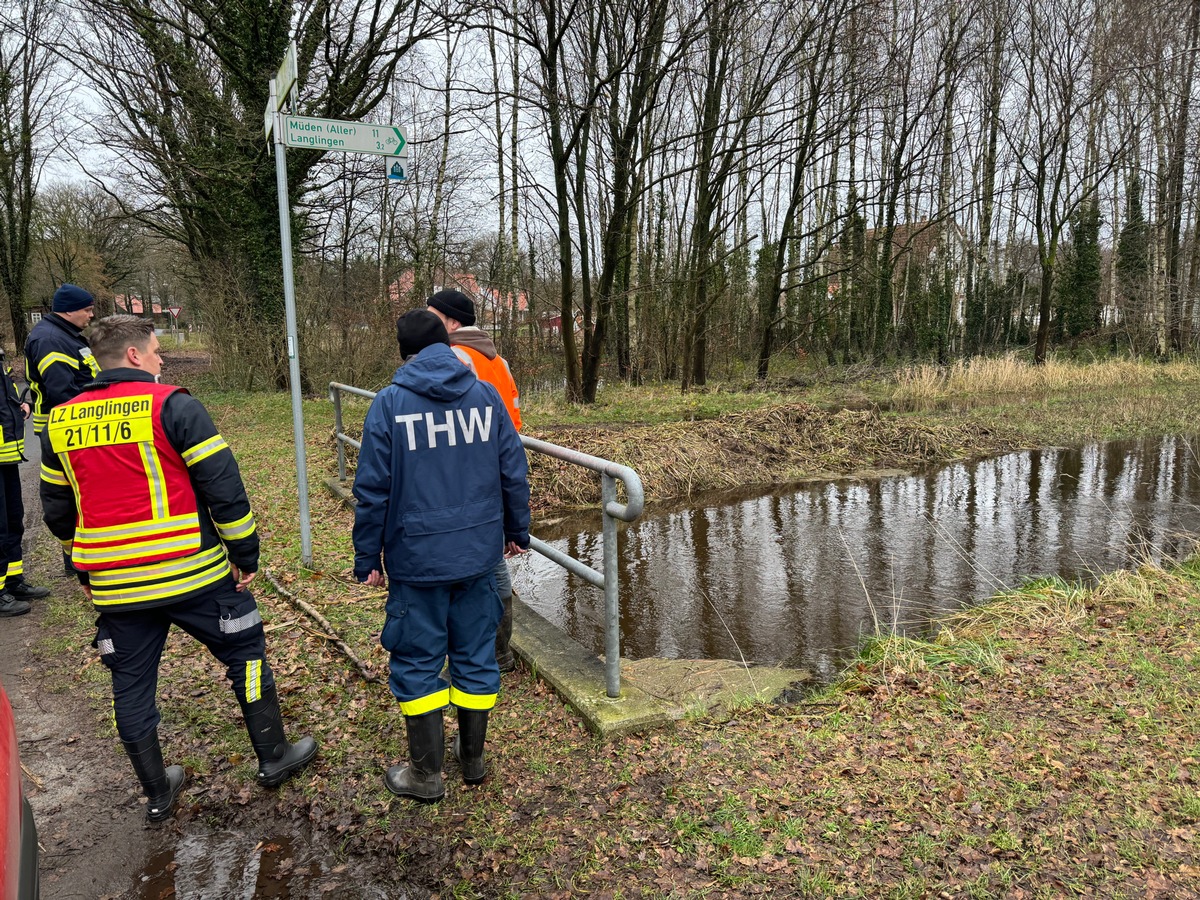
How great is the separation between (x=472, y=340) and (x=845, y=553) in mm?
4970

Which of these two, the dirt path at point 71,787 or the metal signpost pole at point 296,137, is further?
the metal signpost pole at point 296,137

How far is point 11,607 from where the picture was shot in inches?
204

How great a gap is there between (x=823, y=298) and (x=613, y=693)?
25.7 meters

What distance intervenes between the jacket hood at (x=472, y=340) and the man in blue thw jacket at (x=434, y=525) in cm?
62

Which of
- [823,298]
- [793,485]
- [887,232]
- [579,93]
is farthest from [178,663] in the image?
[823,298]

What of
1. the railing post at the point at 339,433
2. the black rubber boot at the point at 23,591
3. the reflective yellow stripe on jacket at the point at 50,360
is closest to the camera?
the reflective yellow stripe on jacket at the point at 50,360

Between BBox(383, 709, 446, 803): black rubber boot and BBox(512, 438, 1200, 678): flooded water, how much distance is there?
7.63ft

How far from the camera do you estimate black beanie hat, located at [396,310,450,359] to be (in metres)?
2.92

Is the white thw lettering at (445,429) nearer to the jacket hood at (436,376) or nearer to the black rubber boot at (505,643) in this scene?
the jacket hood at (436,376)

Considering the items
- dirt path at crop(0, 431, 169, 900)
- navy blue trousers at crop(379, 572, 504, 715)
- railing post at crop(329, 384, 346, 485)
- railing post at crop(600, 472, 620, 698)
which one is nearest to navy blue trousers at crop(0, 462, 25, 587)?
dirt path at crop(0, 431, 169, 900)

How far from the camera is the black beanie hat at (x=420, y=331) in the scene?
292 centimetres

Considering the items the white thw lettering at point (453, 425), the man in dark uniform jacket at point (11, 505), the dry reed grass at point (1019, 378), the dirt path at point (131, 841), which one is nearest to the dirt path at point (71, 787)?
the dirt path at point (131, 841)

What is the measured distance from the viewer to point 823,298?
89.0 feet

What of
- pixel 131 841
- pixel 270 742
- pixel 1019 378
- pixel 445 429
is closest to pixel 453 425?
pixel 445 429
